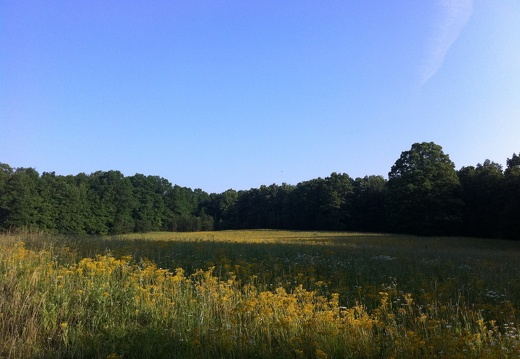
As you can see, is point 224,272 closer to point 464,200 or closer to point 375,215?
point 464,200

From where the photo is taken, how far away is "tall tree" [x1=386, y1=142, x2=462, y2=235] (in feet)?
156

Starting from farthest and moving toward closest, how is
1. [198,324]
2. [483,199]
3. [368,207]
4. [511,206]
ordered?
[368,207], [483,199], [511,206], [198,324]

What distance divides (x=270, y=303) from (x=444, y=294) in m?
3.92

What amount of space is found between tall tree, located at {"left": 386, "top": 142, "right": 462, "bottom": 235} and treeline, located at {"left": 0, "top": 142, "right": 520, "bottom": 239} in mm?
130

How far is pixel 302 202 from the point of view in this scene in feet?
269

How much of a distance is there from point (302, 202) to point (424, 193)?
1388 inches

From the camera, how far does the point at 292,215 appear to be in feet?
271

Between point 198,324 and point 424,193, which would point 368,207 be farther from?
point 198,324

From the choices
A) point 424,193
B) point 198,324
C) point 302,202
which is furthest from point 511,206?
point 302,202

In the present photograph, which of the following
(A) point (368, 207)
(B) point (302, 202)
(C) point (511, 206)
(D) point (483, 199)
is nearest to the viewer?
(C) point (511, 206)

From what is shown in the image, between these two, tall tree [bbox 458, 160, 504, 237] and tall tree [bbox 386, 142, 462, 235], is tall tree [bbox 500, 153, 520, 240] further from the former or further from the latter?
tall tree [bbox 386, 142, 462, 235]

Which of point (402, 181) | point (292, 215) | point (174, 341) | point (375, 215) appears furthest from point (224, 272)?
point (292, 215)

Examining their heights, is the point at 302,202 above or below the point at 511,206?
above

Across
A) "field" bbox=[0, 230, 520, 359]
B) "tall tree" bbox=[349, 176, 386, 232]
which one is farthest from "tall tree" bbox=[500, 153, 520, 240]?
"field" bbox=[0, 230, 520, 359]
